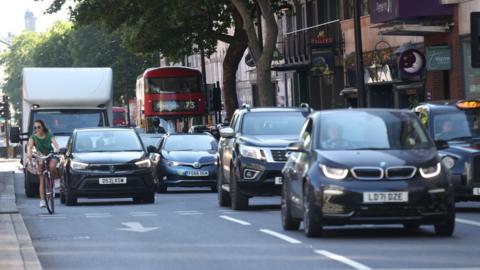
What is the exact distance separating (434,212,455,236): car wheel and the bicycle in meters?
10.6

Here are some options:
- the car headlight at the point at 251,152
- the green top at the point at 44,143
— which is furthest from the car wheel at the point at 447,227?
the green top at the point at 44,143

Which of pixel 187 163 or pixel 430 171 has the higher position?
pixel 430 171

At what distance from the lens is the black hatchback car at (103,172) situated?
102 feet

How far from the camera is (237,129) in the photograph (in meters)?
27.2

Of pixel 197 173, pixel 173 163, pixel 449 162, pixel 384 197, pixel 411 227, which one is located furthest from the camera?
pixel 173 163

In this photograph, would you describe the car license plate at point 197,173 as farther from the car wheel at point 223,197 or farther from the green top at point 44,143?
the green top at point 44,143

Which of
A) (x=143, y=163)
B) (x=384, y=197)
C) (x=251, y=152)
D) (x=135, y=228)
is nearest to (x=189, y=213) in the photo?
(x=251, y=152)

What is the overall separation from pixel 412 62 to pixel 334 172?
27857mm

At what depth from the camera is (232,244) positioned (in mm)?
17891

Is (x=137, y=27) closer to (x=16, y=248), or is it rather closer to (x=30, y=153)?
(x=30, y=153)

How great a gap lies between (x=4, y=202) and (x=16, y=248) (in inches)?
554

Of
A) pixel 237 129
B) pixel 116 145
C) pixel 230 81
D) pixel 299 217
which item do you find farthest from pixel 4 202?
pixel 230 81

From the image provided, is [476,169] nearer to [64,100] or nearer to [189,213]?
[189,213]

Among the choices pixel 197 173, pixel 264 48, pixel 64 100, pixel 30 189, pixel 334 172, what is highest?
pixel 264 48
